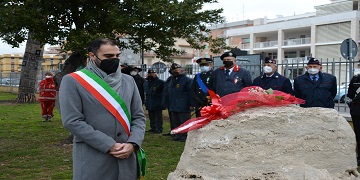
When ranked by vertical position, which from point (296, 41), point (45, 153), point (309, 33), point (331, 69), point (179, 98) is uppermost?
point (309, 33)

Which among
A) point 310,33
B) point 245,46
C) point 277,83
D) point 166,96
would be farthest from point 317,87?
point 245,46

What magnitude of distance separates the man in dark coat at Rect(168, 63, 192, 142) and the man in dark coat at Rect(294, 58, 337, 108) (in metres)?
3.60

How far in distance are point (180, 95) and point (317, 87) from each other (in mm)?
3952

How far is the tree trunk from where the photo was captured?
70.0 feet

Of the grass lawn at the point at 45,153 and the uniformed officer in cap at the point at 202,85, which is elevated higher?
the uniformed officer in cap at the point at 202,85

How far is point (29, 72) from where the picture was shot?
862 inches

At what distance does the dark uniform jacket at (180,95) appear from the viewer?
1015 centimetres

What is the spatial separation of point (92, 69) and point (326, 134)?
196cm

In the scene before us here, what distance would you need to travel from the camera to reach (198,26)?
32.1 ft

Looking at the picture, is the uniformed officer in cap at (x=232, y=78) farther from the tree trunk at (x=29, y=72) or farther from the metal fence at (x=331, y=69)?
the tree trunk at (x=29, y=72)

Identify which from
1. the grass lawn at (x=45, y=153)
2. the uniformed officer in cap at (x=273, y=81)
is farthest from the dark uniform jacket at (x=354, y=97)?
the grass lawn at (x=45, y=153)

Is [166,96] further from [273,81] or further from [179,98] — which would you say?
[273,81]

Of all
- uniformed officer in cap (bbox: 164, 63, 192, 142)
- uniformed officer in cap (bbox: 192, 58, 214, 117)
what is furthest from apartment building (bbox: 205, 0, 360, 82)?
uniformed officer in cap (bbox: 192, 58, 214, 117)

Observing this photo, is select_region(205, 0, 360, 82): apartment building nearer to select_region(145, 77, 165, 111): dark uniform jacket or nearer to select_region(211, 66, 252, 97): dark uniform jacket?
select_region(145, 77, 165, 111): dark uniform jacket
